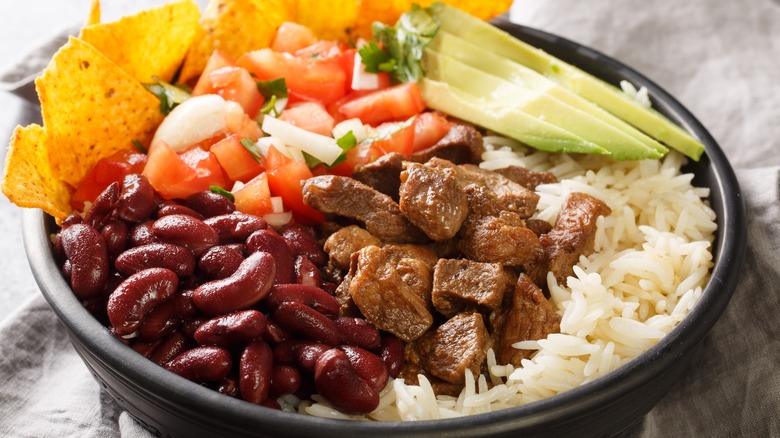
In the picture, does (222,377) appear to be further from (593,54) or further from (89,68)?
(593,54)

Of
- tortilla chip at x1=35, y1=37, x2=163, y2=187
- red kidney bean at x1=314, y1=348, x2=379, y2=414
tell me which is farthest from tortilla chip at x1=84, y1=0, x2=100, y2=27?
red kidney bean at x1=314, y1=348, x2=379, y2=414

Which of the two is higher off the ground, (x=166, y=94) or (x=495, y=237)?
(x=166, y=94)

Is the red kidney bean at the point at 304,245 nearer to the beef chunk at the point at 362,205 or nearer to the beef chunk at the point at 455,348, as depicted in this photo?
the beef chunk at the point at 362,205

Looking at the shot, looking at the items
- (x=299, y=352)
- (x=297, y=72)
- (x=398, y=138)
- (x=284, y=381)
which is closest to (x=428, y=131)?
(x=398, y=138)

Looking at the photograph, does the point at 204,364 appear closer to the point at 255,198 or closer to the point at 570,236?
the point at 255,198

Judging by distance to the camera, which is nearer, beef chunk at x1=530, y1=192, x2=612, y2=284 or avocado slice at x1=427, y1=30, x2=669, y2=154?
A: beef chunk at x1=530, y1=192, x2=612, y2=284

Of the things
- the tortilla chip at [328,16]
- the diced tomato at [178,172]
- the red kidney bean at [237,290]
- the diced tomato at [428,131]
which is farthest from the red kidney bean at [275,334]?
the tortilla chip at [328,16]

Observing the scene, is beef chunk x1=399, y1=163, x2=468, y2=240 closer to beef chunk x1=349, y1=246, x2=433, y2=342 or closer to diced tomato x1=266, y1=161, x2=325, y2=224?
beef chunk x1=349, y1=246, x2=433, y2=342
